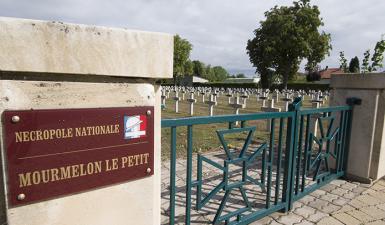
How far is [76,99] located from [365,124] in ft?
14.3

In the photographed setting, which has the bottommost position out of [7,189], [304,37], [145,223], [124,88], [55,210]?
[145,223]

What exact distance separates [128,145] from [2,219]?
681 millimetres

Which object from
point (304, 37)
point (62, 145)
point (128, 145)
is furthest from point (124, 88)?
point (304, 37)

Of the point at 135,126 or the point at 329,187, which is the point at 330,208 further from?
the point at 135,126

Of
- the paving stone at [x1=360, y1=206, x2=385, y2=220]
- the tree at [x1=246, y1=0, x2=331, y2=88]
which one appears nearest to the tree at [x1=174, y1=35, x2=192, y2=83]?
the tree at [x1=246, y1=0, x2=331, y2=88]

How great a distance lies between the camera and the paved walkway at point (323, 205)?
122 inches

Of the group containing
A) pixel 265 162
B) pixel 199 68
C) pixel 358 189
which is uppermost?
pixel 199 68

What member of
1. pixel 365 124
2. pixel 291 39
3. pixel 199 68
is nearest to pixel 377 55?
pixel 365 124

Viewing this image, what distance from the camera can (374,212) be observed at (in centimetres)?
335

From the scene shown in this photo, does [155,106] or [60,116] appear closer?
[60,116]

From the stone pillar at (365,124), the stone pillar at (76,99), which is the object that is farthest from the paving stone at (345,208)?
the stone pillar at (76,99)

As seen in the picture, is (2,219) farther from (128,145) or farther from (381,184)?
(381,184)

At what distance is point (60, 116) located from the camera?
1.35m

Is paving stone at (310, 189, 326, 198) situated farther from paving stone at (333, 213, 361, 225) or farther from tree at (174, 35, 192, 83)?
tree at (174, 35, 192, 83)
